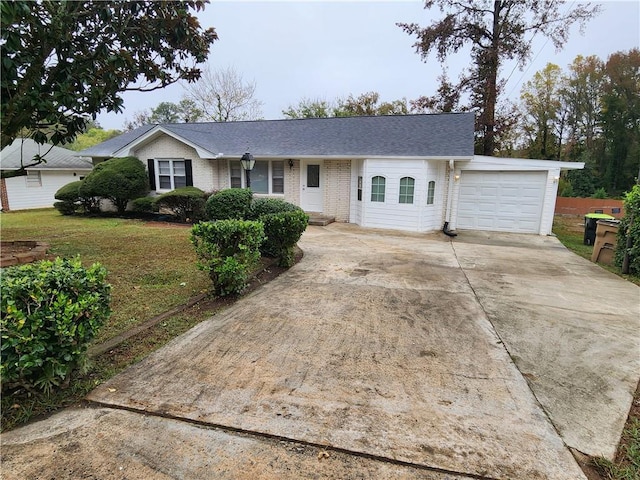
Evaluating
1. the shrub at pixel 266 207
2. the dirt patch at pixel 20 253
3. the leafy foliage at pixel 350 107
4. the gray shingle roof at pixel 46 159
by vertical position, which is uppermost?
the leafy foliage at pixel 350 107

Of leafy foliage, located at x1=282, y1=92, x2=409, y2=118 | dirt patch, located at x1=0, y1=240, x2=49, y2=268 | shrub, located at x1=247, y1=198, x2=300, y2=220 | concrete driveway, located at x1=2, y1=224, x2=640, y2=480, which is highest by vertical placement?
leafy foliage, located at x1=282, y1=92, x2=409, y2=118

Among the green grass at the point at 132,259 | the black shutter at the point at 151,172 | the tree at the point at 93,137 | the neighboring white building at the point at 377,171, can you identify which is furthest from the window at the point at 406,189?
the tree at the point at 93,137

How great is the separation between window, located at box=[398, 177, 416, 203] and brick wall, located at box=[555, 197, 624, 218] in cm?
1231

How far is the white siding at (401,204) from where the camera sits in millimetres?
11422

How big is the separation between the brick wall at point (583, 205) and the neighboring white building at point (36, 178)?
80.3 ft

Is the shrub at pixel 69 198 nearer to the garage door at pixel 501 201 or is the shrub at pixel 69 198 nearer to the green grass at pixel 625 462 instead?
the garage door at pixel 501 201

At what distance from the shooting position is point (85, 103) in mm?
4945

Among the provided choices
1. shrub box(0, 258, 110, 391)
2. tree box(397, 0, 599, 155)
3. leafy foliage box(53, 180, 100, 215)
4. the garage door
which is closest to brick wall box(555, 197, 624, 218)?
tree box(397, 0, 599, 155)

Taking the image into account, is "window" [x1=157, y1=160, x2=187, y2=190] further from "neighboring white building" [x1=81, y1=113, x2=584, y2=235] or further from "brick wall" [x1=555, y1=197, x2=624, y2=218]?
"brick wall" [x1=555, y1=197, x2=624, y2=218]

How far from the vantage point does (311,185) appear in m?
13.7

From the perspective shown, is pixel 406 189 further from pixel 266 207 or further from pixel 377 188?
pixel 266 207

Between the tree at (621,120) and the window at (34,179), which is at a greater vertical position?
the tree at (621,120)

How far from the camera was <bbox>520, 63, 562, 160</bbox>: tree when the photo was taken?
2730 cm

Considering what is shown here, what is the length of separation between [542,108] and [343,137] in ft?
74.5
